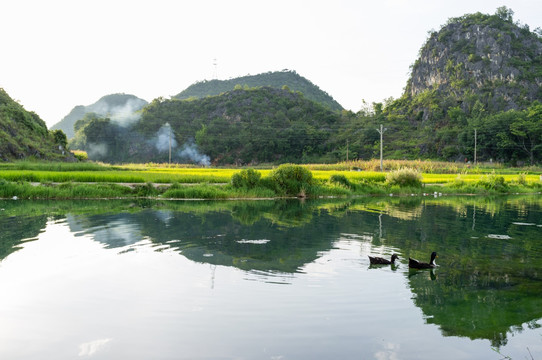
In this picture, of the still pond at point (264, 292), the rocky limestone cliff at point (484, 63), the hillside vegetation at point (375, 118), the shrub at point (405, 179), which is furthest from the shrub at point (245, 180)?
the rocky limestone cliff at point (484, 63)

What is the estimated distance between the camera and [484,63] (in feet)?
403

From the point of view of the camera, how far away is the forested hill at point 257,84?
174875mm

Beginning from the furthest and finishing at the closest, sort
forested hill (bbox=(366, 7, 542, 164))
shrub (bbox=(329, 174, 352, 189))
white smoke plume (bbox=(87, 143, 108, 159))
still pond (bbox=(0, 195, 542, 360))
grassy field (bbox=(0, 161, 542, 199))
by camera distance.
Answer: white smoke plume (bbox=(87, 143, 108, 159)) < forested hill (bbox=(366, 7, 542, 164)) < shrub (bbox=(329, 174, 352, 189)) < grassy field (bbox=(0, 161, 542, 199)) < still pond (bbox=(0, 195, 542, 360))

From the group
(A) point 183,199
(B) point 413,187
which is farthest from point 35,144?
(B) point 413,187

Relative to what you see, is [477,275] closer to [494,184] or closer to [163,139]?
[494,184]

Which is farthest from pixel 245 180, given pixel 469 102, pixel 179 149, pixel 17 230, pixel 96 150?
pixel 96 150

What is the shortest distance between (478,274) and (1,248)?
11909 mm

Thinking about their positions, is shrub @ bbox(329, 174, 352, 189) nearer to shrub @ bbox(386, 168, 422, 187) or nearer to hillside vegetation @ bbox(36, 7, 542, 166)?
shrub @ bbox(386, 168, 422, 187)

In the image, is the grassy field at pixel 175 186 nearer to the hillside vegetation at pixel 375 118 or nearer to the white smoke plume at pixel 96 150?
the hillside vegetation at pixel 375 118

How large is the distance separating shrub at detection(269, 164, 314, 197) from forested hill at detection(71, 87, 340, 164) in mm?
75255

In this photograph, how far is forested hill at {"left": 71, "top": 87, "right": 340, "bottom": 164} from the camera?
11131cm

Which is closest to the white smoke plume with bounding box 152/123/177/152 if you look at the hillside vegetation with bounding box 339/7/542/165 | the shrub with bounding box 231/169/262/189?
the hillside vegetation with bounding box 339/7/542/165

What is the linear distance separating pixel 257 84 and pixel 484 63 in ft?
284

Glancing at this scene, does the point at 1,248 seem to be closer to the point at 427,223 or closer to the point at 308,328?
the point at 308,328
